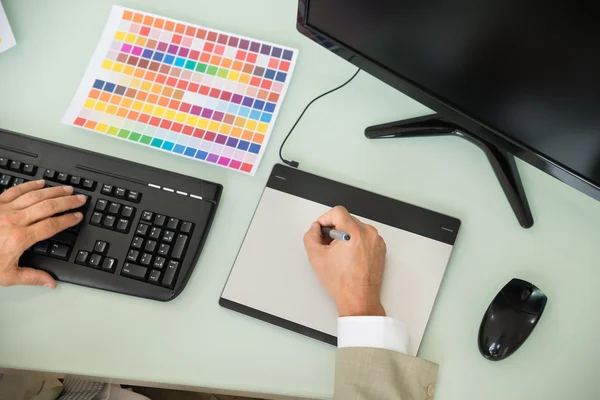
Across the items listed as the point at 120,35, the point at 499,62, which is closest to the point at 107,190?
the point at 120,35

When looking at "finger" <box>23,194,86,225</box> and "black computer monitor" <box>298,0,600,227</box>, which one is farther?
"finger" <box>23,194,86,225</box>

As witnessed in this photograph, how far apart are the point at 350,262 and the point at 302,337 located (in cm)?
12

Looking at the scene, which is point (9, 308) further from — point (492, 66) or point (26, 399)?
point (492, 66)

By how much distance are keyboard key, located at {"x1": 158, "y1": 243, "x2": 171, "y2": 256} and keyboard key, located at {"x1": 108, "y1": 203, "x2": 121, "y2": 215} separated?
0.08 meters

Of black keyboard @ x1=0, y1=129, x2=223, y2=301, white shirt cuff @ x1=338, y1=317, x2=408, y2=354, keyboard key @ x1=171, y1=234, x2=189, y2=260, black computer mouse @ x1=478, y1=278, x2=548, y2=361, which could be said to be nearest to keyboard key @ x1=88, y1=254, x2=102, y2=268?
black keyboard @ x1=0, y1=129, x2=223, y2=301

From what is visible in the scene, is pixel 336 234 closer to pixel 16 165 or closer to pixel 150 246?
pixel 150 246

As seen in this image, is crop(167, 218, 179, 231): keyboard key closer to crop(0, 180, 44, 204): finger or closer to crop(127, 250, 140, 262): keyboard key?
crop(127, 250, 140, 262): keyboard key

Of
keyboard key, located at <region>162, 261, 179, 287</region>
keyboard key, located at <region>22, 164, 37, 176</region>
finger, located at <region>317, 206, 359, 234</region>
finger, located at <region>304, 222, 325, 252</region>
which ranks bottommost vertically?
keyboard key, located at <region>162, 261, 179, 287</region>

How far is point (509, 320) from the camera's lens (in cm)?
67

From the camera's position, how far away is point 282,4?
2.94 ft

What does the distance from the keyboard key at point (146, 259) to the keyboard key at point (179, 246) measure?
0.03 metres

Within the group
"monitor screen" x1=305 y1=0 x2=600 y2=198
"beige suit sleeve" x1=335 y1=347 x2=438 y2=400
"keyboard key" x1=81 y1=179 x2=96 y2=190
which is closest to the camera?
"monitor screen" x1=305 y1=0 x2=600 y2=198

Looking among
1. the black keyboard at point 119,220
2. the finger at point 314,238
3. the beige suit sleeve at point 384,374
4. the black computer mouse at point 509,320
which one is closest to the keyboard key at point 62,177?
the black keyboard at point 119,220

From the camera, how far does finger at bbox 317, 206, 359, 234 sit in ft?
2.27
